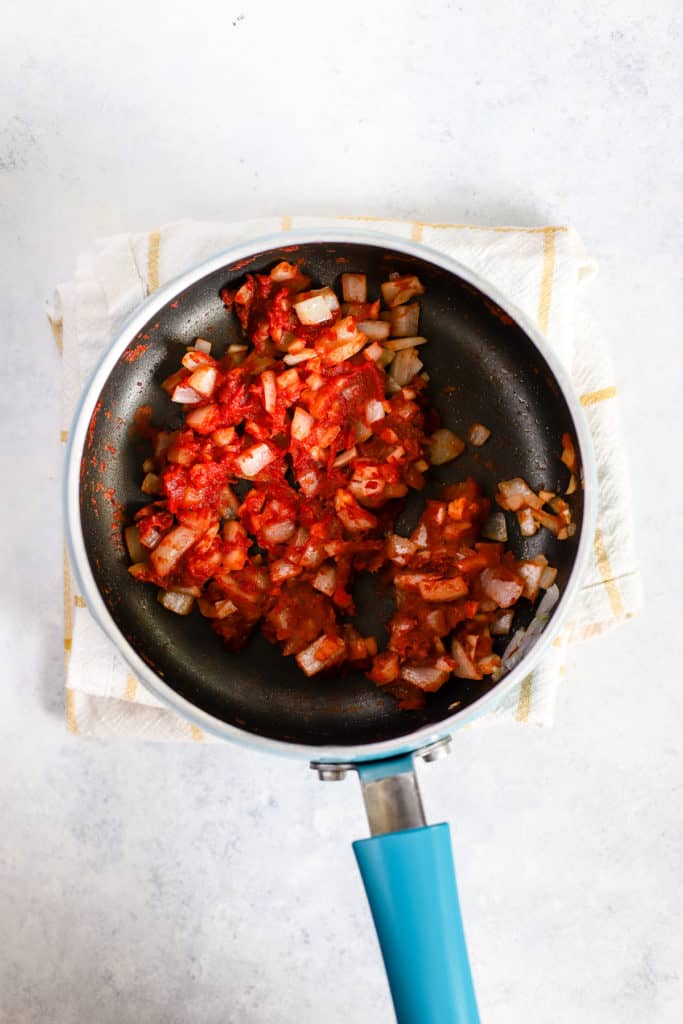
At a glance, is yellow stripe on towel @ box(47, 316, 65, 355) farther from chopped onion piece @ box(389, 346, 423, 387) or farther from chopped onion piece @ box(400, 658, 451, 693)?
chopped onion piece @ box(400, 658, 451, 693)

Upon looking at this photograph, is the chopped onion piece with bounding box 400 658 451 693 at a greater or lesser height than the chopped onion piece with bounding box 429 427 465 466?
lesser

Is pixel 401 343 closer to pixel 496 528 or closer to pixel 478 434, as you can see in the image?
pixel 478 434

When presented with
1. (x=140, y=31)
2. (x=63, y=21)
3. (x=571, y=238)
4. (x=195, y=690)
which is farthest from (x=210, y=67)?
(x=195, y=690)

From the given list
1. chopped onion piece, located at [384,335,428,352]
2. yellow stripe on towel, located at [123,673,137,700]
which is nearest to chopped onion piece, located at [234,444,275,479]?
chopped onion piece, located at [384,335,428,352]

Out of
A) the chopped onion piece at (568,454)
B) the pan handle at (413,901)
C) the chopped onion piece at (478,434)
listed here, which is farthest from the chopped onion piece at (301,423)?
the pan handle at (413,901)

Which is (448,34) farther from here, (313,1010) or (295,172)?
(313,1010)
